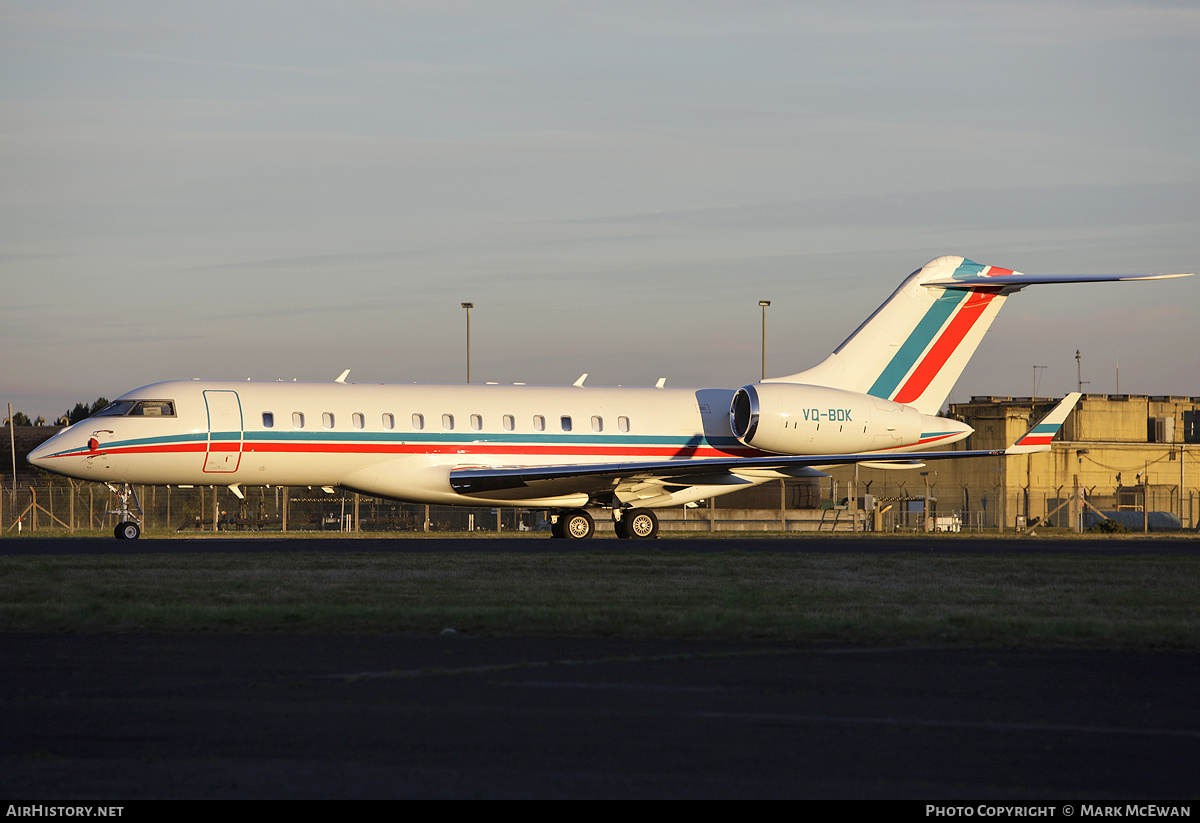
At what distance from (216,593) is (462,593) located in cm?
265

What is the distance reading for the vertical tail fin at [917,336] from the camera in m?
34.1

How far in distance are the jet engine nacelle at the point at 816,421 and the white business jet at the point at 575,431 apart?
5 cm

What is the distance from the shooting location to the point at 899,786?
5766mm

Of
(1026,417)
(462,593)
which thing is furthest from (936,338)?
(1026,417)

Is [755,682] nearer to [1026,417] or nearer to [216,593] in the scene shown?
[216,593]

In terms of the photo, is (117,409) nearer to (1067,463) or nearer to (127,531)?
(127,531)

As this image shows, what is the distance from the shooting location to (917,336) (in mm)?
34156

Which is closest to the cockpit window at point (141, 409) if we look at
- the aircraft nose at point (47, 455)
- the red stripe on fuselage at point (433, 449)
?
the red stripe on fuselage at point (433, 449)

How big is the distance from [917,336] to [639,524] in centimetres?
889

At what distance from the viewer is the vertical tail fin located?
1341 inches

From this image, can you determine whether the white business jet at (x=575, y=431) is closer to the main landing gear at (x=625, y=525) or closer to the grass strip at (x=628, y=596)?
the main landing gear at (x=625, y=525)

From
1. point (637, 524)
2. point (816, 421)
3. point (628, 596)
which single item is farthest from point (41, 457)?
point (628, 596)

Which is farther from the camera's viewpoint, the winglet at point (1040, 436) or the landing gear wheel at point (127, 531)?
the winglet at point (1040, 436)

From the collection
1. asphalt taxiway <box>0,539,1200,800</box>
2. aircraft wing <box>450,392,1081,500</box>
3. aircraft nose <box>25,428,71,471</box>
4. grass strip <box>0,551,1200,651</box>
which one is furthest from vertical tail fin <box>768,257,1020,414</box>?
asphalt taxiway <box>0,539,1200,800</box>
